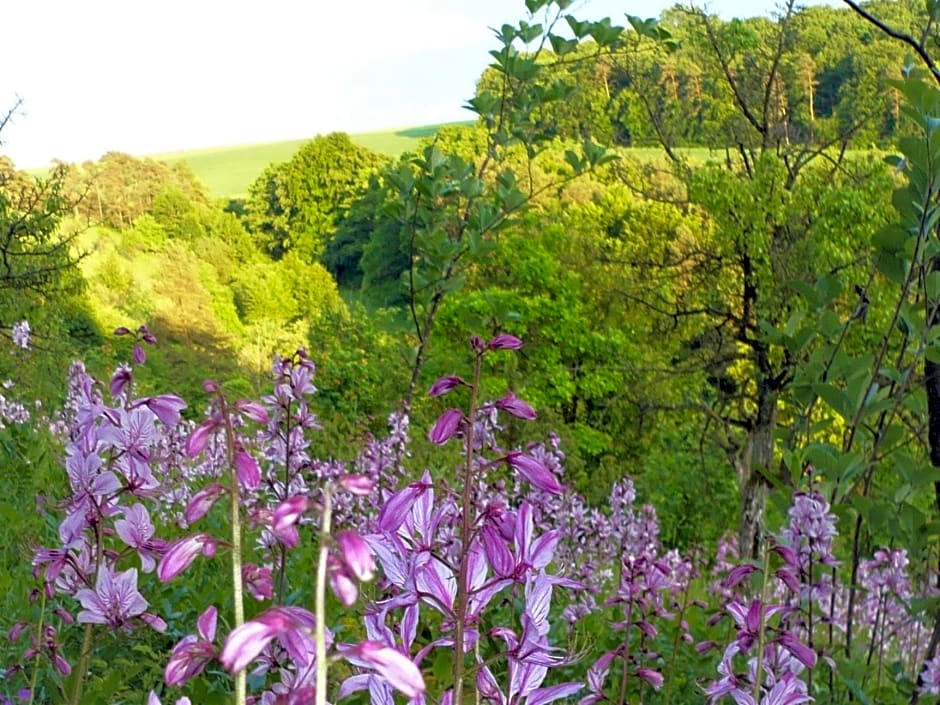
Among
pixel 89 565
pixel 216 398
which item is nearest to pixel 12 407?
pixel 89 565

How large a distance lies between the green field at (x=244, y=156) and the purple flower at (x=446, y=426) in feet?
246

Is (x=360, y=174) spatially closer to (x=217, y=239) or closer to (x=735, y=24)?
(x=217, y=239)

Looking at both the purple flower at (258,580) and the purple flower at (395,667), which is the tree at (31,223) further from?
the purple flower at (395,667)

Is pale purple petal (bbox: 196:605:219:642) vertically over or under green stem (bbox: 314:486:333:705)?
under

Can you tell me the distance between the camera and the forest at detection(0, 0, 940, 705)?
39.2 inches

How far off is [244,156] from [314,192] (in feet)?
89.0

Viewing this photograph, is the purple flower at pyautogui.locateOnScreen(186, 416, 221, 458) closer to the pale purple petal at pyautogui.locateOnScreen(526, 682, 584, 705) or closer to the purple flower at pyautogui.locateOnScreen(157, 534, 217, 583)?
the purple flower at pyautogui.locateOnScreen(157, 534, 217, 583)

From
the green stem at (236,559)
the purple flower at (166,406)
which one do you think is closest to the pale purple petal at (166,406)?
the purple flower at (166,406)

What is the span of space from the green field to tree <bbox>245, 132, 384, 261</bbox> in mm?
12279

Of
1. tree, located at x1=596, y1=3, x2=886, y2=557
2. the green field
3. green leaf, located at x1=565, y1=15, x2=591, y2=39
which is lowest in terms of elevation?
tree, located at x1=596, y1=3, x2=886, y2=557


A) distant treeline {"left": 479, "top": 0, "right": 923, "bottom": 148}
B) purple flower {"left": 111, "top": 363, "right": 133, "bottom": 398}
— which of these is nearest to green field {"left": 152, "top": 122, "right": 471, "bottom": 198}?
distant treeline {"left": 479, "top": 0, "right": 923, "bottom": 148}

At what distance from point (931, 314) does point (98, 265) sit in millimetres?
54103

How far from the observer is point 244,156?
8525 cm

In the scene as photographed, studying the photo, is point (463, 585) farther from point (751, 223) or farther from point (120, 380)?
point (751, 223)
